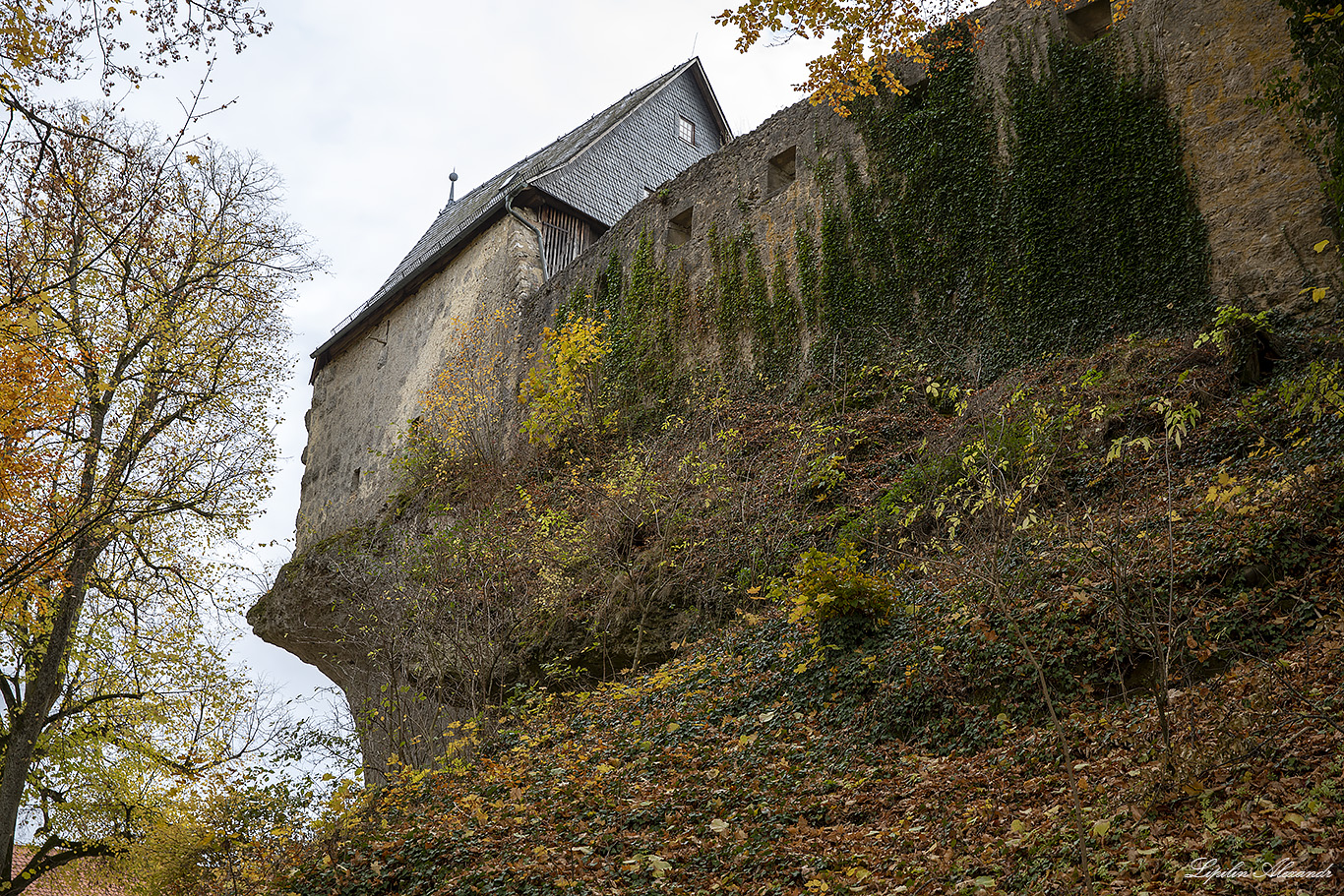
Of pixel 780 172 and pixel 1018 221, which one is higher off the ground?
pixel 780 172

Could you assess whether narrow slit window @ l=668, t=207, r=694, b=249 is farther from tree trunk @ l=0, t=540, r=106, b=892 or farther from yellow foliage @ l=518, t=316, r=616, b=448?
tree trunk @ l=0, t=540, r=106, b=892

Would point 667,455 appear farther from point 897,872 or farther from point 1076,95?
point 897,872

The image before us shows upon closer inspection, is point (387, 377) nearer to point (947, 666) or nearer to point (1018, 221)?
point (1018, 221)

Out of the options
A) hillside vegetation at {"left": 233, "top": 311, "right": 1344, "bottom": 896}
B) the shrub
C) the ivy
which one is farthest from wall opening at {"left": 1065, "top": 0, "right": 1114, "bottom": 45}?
the shrub

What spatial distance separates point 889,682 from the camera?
6.25 meters

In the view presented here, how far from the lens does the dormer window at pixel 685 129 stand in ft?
72.6

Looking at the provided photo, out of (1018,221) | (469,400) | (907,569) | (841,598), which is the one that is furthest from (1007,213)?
(469,400)

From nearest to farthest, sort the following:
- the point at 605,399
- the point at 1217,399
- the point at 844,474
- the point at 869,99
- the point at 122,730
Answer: the point at 1217,399 → the point at 844,474 → the point at 869,99 → the point at 122,730 → the point at 605,399

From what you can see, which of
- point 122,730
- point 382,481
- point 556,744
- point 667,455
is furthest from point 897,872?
point 382,481

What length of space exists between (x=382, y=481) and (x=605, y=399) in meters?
6.60

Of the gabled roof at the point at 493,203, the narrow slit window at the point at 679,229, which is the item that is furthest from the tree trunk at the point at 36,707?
the gabled roof at the point at 493,203

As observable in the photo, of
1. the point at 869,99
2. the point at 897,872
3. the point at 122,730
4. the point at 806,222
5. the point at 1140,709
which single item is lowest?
the point at 897,872

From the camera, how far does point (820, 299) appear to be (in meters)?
11.6

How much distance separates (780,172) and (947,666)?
348 inches
